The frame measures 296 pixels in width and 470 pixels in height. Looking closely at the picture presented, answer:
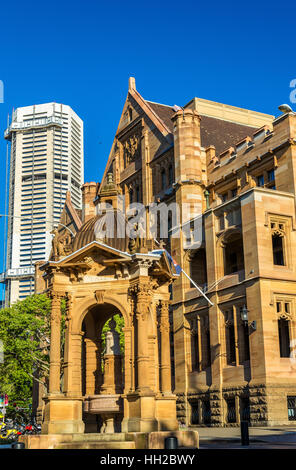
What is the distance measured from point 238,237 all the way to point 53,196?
142134 mm

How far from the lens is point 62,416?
77.3 ft

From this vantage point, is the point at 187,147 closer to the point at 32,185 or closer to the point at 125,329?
the point at 125,329

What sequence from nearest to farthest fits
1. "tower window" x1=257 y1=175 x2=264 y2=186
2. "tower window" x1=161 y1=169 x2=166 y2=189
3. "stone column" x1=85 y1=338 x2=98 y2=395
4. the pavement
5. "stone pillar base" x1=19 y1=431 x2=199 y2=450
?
1. "stone pillar base" x1=19 y1=431 x2=199 y2=450
2. the pavement
3. "stone column" x1=85 y1=338 x2=98 y2=395
4. "tower window" x1=257 y1=175 x2=264 y2=186
5. "tower window" x1=161 y1=169 x2=166 y2=189

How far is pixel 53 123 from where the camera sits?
614 feet

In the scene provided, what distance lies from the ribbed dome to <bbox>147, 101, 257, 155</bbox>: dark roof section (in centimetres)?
3326

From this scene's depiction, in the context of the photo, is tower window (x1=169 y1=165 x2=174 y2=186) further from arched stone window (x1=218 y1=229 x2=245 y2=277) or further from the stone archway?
the stone archway

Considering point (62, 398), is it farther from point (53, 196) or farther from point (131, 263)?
point (53, 196)

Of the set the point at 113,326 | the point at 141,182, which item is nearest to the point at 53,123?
the point at 141,182

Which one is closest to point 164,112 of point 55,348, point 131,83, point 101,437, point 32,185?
point 131,83

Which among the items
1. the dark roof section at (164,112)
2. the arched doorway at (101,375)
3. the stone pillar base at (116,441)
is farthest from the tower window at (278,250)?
the stone pillar base at (116,441)

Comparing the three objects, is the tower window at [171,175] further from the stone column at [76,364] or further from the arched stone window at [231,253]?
the stone column at [76,364]

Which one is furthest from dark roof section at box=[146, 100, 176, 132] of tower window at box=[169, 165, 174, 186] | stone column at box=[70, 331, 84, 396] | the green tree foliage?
stone column at box=[70, 331, 84, 396]

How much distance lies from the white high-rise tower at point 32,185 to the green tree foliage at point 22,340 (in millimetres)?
129144

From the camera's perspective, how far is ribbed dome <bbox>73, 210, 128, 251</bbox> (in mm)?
25266
